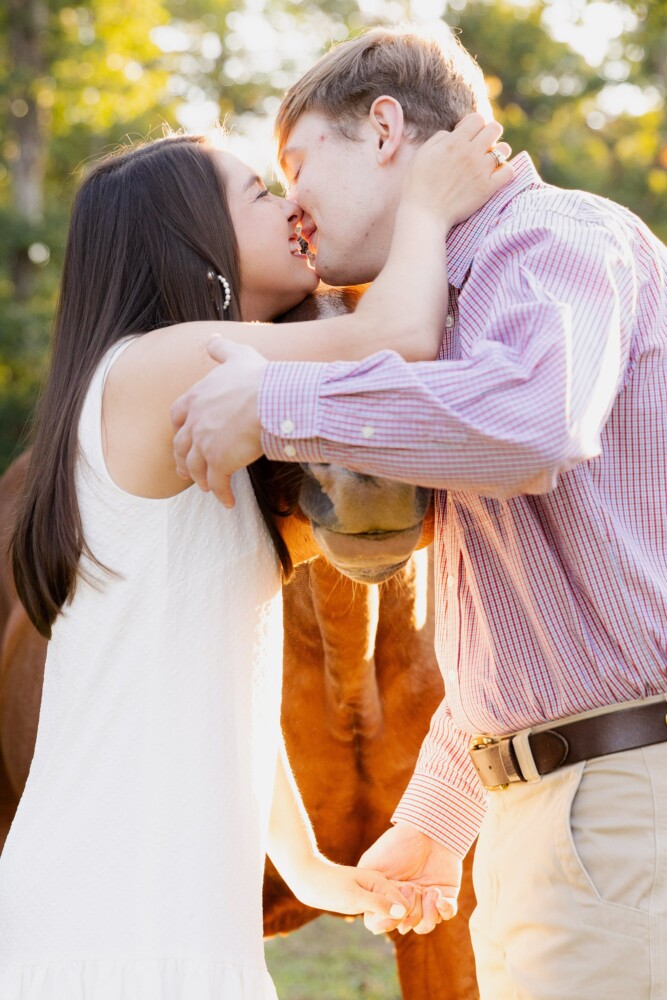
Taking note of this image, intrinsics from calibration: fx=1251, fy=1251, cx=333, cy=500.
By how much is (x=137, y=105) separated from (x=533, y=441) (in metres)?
16.8

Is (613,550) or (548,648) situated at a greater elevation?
(613,550)

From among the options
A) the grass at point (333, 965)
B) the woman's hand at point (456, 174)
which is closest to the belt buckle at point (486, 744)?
the woman's hand at point (456, 174)

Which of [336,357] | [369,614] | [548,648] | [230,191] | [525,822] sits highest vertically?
[230,191]

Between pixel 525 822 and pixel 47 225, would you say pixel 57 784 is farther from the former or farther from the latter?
pixel 47 225

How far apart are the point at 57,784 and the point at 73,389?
0.58 metres

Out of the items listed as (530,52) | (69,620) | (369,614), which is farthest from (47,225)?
(69,620)

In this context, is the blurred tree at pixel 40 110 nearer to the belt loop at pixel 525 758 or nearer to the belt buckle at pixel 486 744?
the belt buckle at pixel 486 744

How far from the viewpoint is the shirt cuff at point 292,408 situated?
1.53 m

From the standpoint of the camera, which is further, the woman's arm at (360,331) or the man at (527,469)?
the woman's arm at (360,331)

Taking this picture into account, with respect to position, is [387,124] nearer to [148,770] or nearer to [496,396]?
[496,396]

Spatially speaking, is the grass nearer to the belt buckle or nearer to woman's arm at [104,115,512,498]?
the belt buckle

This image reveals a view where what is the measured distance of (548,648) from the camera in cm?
174

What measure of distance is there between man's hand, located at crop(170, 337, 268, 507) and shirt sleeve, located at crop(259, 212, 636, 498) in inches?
1.2

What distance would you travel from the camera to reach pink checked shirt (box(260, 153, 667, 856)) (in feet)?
4.85
